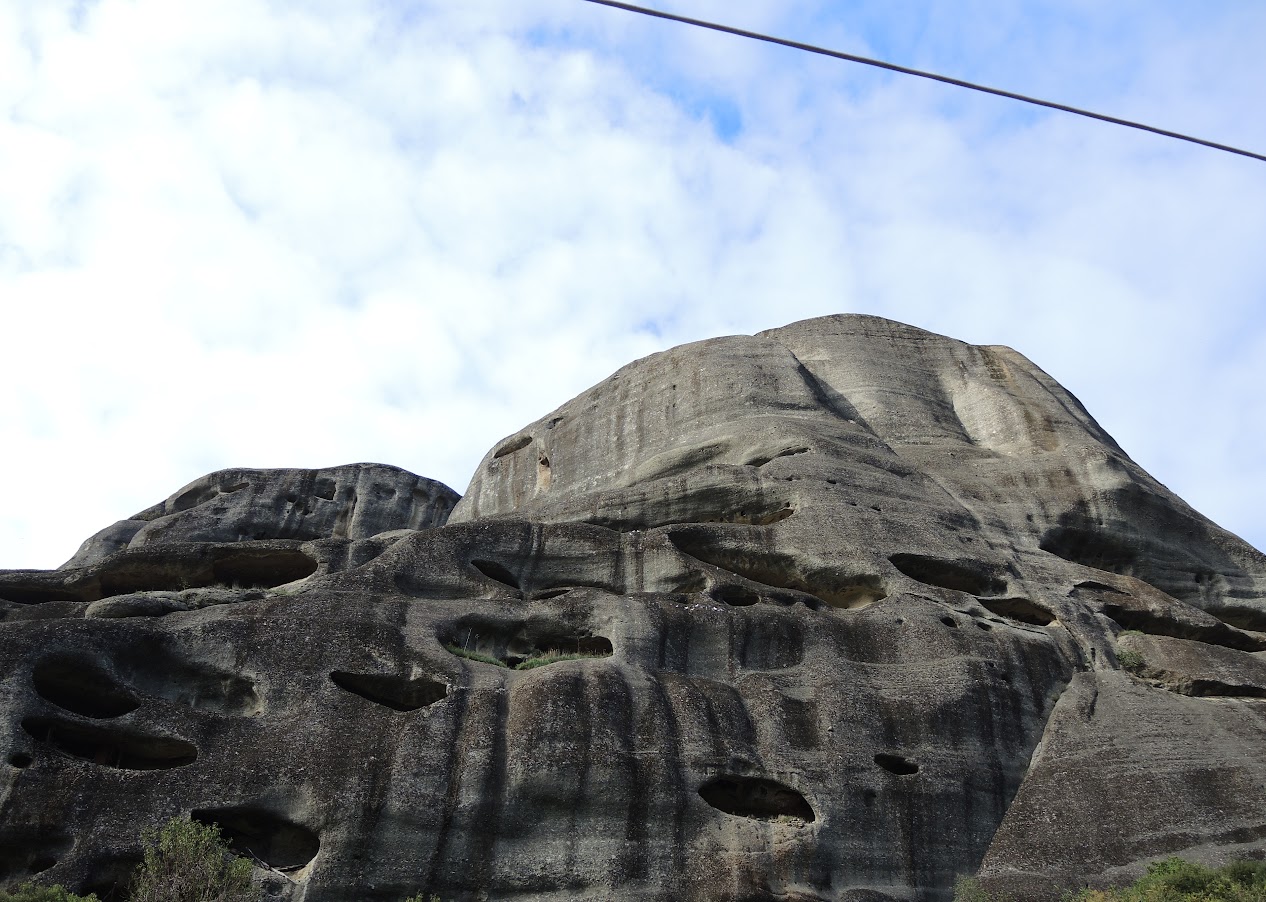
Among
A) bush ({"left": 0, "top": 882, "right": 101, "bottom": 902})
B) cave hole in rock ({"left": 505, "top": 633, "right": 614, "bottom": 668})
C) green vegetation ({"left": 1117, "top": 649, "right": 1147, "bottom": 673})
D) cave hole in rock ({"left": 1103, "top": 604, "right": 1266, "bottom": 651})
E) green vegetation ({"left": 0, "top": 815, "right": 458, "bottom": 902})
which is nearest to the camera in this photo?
→ bush ({"left": 0, "top": 882, "right": 101, "bottom": 902})

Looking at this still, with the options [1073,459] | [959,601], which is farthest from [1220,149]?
[1073,459]

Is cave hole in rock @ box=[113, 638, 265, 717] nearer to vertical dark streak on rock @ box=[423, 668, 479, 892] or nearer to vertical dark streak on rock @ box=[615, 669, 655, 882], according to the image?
vertical dark streak on rock @ box=[423, 668, 479, 892]

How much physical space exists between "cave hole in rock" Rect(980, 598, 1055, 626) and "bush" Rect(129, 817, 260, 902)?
15.1m

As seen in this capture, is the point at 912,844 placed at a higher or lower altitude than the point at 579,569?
Result: lower

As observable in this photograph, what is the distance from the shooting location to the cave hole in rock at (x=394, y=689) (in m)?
20.2

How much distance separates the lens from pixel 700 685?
20.8 m

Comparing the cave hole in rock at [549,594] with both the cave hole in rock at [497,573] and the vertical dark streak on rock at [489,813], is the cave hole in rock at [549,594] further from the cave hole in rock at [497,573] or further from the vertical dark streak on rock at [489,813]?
the vertical dark streak on rock at [489,813]

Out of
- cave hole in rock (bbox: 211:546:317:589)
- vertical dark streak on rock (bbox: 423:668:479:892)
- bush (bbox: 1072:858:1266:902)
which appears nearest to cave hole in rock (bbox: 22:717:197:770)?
vertical dark streak on rock (bbox: 423:668:479:892)

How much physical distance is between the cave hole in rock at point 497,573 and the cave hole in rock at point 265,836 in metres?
7.69

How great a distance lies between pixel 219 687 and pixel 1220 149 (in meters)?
15.7

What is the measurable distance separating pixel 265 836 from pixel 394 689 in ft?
10.4

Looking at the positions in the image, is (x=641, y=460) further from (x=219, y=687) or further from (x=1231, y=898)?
(x=1231, y=898)

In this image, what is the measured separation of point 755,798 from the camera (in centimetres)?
1945

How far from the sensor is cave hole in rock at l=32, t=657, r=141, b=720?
19.6 m
